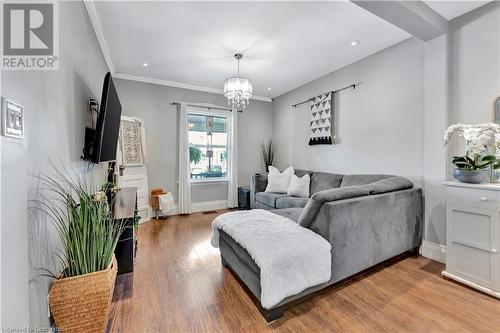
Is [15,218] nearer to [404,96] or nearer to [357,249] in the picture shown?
[357,249]

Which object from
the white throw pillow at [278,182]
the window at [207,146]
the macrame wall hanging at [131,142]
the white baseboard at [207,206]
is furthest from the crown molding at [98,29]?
the white throw pillow at [278,182]

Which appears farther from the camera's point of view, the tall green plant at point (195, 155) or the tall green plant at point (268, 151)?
the tall green plant at point (268, 151)

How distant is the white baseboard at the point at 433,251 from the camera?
7.87 ft

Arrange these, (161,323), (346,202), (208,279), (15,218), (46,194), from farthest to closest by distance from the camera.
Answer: (208,279)
(346,202)
(161,323)
(46,194)
(15,218)

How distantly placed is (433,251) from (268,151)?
359 centimetres

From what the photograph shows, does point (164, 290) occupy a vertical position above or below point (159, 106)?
below

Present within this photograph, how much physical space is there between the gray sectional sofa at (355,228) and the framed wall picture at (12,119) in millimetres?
1505

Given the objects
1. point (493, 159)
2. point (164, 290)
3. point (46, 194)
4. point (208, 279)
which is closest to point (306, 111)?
point (493, 159)

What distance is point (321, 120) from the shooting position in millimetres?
3934

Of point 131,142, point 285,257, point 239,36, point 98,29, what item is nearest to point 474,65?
point 239,36

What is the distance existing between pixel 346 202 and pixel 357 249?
46 centimetres

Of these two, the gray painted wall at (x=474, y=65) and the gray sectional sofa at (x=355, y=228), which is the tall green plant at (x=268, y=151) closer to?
the gray sectional sofa at (x=355, y=228)

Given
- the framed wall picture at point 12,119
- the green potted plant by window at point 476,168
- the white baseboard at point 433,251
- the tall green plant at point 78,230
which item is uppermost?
the framed wall picture at point 12,119

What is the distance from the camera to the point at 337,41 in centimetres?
276
